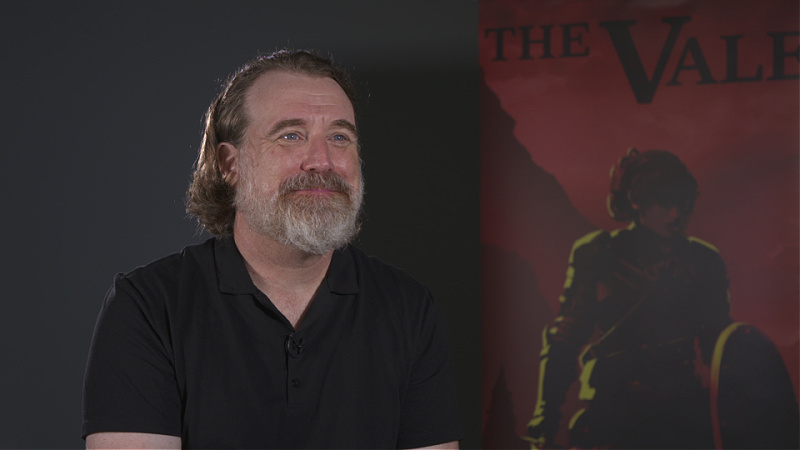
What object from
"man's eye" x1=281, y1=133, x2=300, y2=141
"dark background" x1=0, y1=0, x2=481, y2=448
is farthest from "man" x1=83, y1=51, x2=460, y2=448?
"dark background" x1=0, y1=0, x2=481, y2=448

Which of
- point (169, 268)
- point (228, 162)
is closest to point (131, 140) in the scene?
point (228, 162)

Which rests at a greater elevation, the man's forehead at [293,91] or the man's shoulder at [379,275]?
the man's forehead at [293,91]

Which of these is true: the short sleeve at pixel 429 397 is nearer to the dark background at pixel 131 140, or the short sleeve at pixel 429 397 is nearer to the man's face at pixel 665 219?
the dark background at pixel 131 140

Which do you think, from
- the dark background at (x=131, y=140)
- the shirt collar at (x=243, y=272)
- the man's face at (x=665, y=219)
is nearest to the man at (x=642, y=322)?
the man's face at (x=665, y=219)

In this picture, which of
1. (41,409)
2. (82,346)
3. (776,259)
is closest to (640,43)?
(776,259)

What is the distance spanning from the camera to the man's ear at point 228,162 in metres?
1.76

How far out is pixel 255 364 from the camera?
154 centimetres

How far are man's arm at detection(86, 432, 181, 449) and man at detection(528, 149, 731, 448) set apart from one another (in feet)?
3.62

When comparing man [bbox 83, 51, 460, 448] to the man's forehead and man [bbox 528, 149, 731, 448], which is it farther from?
man [bbox 528, 149, 731, 448]

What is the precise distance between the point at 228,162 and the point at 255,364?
1.60ft

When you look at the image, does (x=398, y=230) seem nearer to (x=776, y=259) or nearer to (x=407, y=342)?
(x=407, y=342)

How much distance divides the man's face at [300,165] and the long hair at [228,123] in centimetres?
4

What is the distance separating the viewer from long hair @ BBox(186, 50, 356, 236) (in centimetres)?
173

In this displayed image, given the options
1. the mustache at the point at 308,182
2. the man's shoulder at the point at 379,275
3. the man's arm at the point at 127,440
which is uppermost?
the mustache at the point at 308,182
